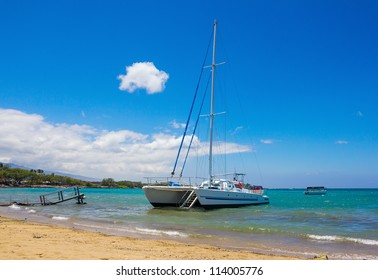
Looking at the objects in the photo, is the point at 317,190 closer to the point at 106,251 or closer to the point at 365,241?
the point at 365,241

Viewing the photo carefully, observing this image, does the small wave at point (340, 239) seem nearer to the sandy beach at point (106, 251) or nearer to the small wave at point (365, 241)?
the small wave at point (365, 241)

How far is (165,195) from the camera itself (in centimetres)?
3127

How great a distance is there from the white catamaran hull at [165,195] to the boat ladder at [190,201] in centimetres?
51

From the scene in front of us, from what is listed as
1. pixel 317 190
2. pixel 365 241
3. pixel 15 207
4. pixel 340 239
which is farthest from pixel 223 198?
pixel 317 190

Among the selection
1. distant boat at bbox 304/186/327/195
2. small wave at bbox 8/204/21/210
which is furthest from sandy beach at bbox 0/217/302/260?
distant boat at bbox 304/186/327/195

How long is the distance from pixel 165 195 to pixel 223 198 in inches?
221

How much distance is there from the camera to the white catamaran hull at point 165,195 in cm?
3062

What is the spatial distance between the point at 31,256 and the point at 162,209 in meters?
23.3

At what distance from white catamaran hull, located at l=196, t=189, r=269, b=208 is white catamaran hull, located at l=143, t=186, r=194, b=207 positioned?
1.48 metres

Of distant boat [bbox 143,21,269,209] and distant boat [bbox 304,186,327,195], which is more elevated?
distant boat [bbox 143,21,269,209]

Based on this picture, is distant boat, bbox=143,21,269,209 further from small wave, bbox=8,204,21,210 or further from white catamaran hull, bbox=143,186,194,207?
small wave, bbox=8,204,21,210

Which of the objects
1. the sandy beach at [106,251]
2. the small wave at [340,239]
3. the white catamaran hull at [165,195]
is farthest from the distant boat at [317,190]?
the sandy beach at [106,251]

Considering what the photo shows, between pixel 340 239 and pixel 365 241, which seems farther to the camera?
pixel 340 239

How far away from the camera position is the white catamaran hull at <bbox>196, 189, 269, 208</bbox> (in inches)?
1187
